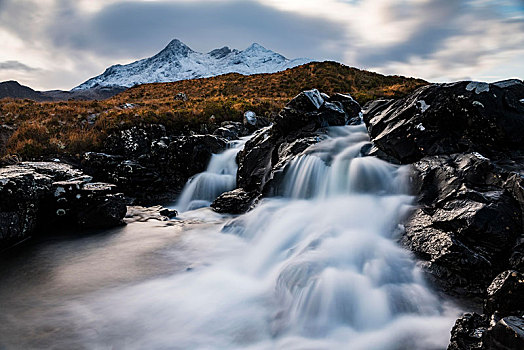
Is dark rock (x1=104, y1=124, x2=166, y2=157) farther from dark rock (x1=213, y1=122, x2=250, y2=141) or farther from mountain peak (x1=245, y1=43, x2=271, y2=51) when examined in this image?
mountain peak (x1=245, y1=43, x2=271, y2=51)

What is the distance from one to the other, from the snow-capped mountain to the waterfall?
128m

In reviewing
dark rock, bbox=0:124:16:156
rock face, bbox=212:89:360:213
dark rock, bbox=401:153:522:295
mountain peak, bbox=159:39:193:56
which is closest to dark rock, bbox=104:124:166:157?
dark rock, bbox=0:124:16:156

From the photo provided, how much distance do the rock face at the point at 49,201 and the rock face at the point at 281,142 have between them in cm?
364

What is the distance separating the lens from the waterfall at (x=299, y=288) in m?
4.27

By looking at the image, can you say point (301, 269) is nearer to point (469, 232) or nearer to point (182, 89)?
point (469, 232)

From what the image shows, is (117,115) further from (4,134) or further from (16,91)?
(16,91)

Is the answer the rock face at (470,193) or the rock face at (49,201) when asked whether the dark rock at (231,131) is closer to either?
the rock face at (49,201)

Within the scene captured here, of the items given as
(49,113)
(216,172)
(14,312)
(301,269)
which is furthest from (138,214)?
(49,113)

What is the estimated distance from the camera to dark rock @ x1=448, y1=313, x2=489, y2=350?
10.7 ft

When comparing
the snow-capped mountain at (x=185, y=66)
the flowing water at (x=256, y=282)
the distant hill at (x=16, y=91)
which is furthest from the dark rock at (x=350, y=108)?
the distant hill at (x=16, y=91)

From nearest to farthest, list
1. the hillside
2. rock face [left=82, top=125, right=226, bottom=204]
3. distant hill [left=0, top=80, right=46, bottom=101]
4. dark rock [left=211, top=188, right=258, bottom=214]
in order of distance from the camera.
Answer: dark rock [left=211, top=188, right=258, bottom=214] → rock face [left=82, top=125, right=226, bottom=204] → the hillside → distant hill [left=0, top=80, right=46, bottom=101]

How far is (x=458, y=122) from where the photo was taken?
7.51 m

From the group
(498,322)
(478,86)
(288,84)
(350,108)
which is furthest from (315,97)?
(288,84)

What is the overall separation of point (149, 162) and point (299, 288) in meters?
11.1
